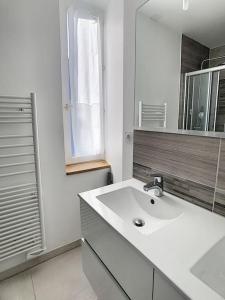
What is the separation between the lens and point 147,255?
628 millimetres

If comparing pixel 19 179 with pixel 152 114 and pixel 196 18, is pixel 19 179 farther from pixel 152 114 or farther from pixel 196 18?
pixel 196 18

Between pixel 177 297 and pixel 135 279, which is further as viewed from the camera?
pixel 135 279

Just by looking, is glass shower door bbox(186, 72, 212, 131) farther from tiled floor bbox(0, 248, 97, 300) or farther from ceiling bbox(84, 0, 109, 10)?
tiled floor bbox(0, 248, 97, 300)

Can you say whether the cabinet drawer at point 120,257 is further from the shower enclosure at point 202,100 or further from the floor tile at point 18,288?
the floor tile at point 18,288

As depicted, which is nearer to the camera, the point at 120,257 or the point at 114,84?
the point at 120,257

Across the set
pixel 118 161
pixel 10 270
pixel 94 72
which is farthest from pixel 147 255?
pixel 94 72

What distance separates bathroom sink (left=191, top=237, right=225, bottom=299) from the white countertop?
2 centimetres

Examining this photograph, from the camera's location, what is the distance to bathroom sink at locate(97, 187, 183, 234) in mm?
993

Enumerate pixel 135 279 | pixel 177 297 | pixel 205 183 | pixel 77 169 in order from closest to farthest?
pixel 177 297 < pixel 135 279 < pixel 205 183 < pixel 77 169

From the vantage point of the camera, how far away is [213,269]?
0.63m

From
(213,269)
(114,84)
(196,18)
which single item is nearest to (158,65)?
(196,18)

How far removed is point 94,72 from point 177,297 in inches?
70.4

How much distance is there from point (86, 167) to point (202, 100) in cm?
119

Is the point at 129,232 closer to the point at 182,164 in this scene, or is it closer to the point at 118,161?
the point at 182,164
